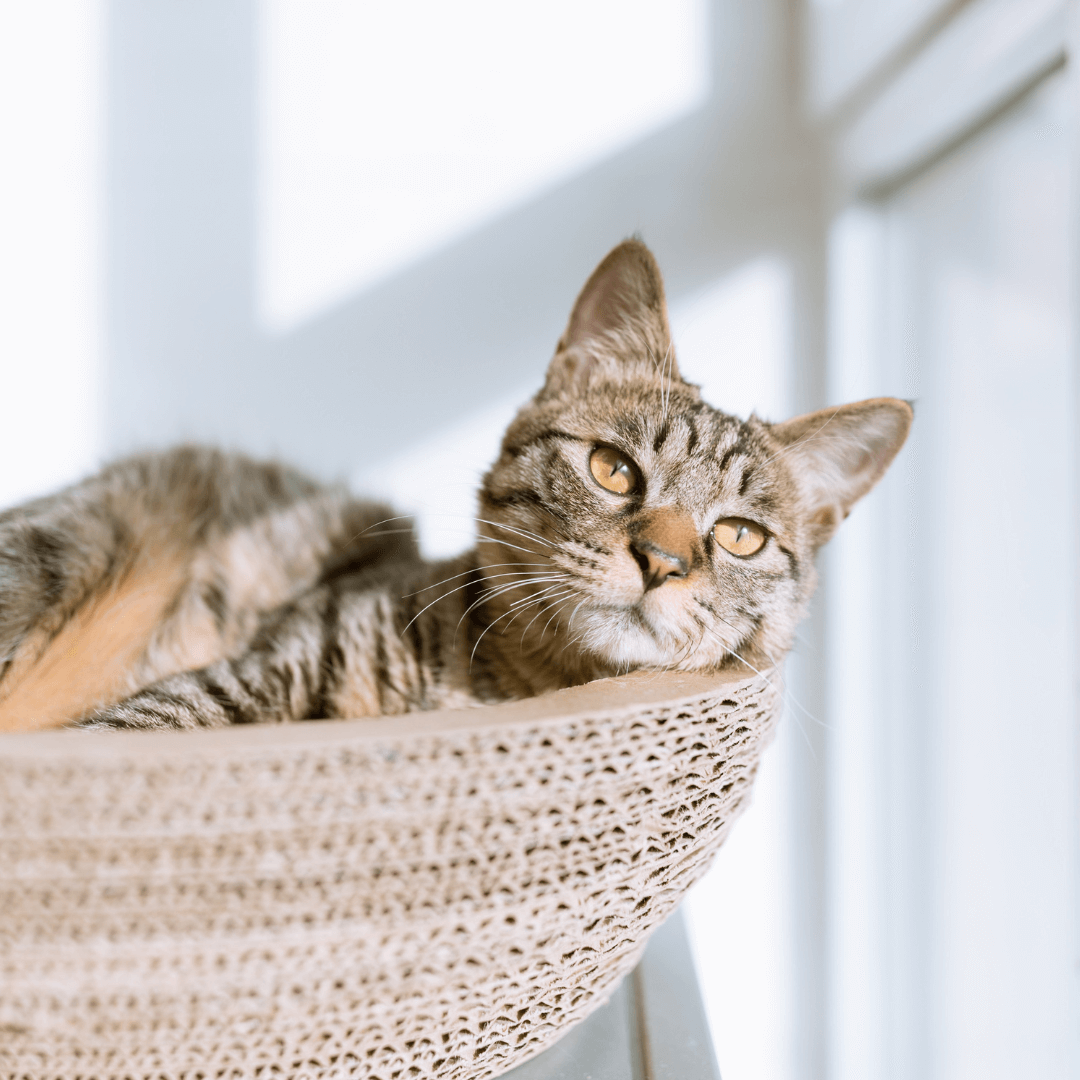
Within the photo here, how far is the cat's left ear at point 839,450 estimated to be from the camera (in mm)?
940

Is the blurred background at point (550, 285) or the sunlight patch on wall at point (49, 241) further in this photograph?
the sunlight patch on wall at point (49, 241)

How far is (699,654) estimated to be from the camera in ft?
2.79

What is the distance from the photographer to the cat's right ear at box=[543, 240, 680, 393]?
99 centimetres

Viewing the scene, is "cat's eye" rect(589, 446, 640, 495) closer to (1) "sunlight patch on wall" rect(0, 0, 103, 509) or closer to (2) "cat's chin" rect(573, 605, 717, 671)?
(2) "cat's chin" rect(573, 605, 717, 671)

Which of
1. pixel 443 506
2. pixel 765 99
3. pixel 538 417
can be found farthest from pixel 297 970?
pixel 765 99

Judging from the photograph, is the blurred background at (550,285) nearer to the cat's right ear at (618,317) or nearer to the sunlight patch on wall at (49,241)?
the sunlight patch on wall at (49,241)

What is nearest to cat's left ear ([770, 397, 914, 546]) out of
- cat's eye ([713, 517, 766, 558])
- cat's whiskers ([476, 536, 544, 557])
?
cat's eye ([713, 517, 766, 558])

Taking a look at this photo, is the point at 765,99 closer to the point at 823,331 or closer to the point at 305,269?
the point at 823,331

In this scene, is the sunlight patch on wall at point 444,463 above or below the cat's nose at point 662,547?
above

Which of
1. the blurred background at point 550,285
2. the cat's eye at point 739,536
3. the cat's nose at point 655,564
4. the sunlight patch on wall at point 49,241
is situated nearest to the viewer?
the cat's nose at point 655,564

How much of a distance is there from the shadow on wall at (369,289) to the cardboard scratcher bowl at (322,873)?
4.61 ft

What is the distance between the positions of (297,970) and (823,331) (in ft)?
5.49

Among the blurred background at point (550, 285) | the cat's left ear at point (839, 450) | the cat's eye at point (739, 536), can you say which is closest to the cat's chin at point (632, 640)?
the cat's eye at point (739, 536)

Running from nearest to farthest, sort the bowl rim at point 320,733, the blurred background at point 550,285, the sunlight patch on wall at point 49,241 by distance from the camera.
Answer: the bowl rim at point 320,733 → the blurred background at point 550,285 → the sunlight patch on wall at point 49,241
